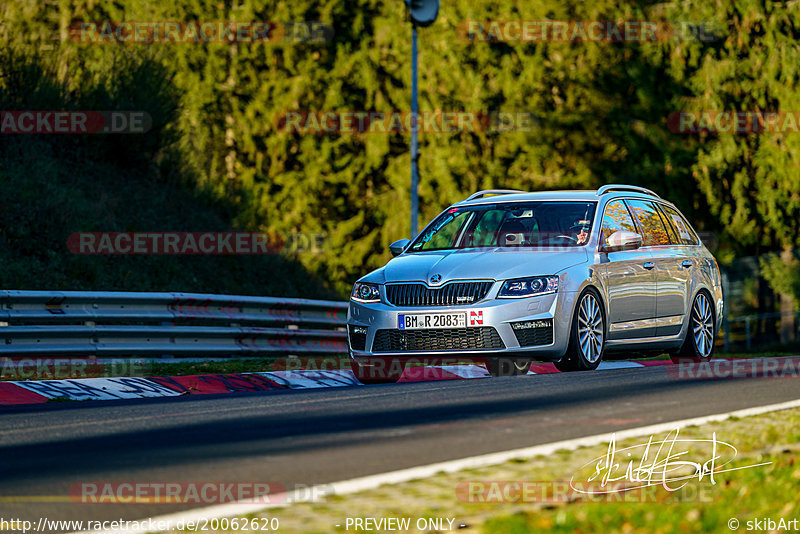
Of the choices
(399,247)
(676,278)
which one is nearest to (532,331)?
(399,247)

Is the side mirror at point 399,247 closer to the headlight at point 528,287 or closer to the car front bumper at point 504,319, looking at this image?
the car front bumper at point 504,319

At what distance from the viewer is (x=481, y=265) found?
1172cm

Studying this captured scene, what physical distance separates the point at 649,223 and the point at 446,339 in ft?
11.3

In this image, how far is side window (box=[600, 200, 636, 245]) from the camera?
12842mm

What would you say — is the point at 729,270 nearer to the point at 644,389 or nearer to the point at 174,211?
the point at 174,211

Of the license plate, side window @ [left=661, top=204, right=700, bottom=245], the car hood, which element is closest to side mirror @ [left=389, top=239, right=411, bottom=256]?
the car hood

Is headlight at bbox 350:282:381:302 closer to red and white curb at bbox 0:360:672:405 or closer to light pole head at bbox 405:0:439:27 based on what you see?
red and white curb at bbox 0:360:672:405

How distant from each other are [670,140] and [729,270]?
431 cm

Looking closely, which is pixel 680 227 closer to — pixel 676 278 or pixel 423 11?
pixel 676 278

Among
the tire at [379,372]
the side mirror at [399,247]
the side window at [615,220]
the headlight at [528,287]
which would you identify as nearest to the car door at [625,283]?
the side window at [615,220]

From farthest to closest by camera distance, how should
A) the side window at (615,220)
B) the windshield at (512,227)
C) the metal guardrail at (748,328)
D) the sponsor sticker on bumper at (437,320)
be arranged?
the metal guardrail at (748,328) → the side window at (615,220) → the windshield at (512,227) → the sponsor sticker on bumper at (437,320)

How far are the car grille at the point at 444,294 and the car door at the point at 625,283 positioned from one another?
1.46 meters

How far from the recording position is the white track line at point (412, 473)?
544 cm

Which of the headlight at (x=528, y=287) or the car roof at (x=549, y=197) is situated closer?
the headlight at (x=528, y=287)
